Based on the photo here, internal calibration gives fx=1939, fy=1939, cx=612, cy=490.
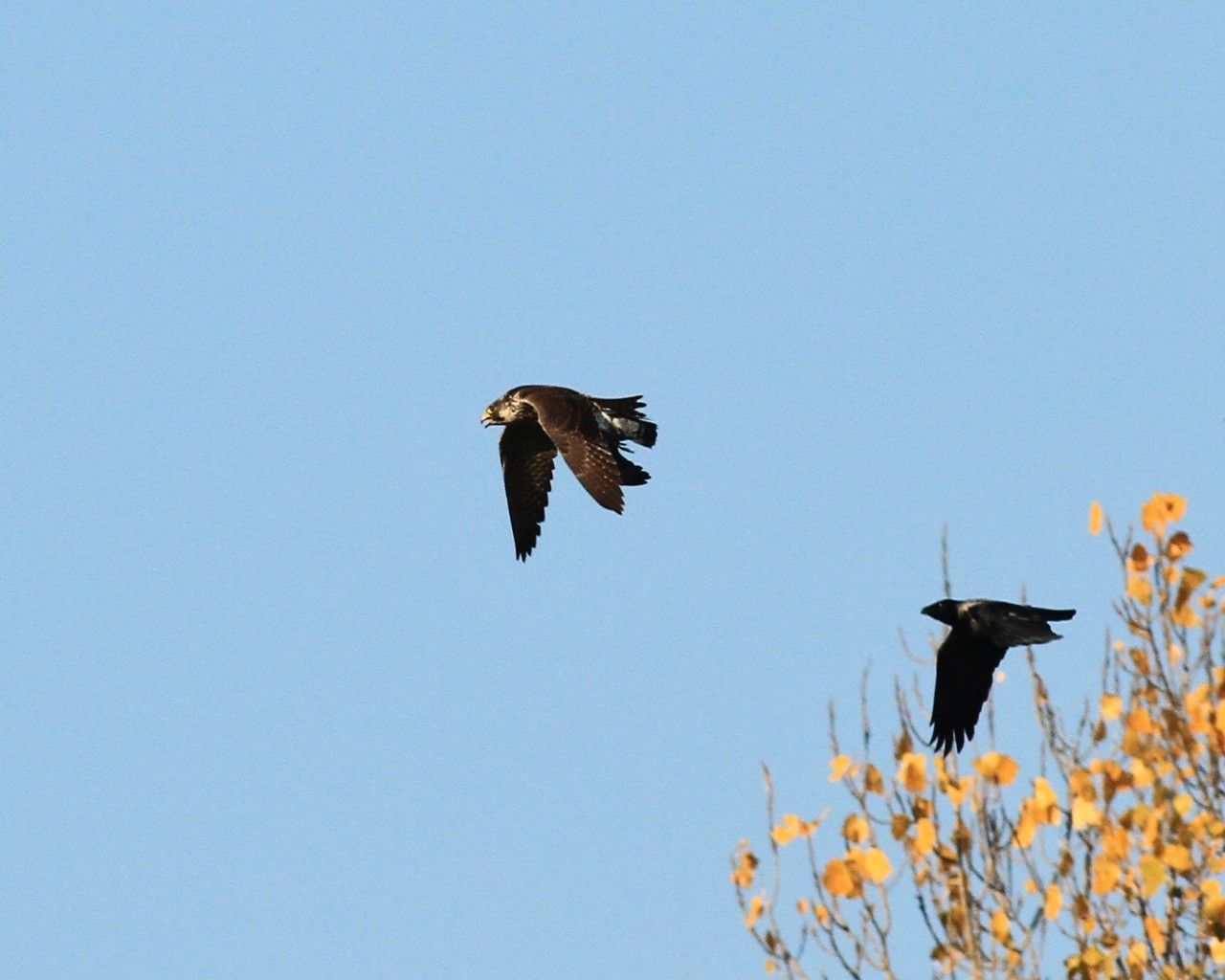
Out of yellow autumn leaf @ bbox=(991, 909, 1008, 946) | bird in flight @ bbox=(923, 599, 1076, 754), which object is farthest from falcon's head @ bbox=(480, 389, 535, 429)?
yellow autumn leaf @ bbox=(991, 909, 1008, 946)

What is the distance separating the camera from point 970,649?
1102cm

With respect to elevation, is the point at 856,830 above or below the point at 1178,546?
below

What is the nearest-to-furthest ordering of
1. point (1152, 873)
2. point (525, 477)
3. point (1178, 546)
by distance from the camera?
point (1152, 873) → point (1178, 546) → point (525, 477)

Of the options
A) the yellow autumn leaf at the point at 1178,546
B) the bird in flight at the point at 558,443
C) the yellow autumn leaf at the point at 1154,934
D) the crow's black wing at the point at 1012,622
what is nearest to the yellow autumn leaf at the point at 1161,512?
the yellow autumn leaf at the point at 1178,546

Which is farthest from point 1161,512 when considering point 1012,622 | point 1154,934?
point 1012,622

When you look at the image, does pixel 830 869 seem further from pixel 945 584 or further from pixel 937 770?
pixel 945 584

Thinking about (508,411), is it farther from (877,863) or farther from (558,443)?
(877,863)

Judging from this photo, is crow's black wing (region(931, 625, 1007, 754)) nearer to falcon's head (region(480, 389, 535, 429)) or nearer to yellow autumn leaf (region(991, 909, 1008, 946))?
yellow autumn leaf (region(991, 909, 1008, 946))

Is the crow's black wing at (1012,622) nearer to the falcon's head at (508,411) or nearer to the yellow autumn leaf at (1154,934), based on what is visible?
the yellow autumn leaf at (1154,934)

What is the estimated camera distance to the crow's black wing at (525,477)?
17344 millimetres

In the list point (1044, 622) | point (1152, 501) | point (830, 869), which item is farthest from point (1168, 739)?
point (1044, 622)

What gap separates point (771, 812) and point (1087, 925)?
121cm

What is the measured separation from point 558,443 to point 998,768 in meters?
8.42

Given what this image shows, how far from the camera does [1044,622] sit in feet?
33.9
